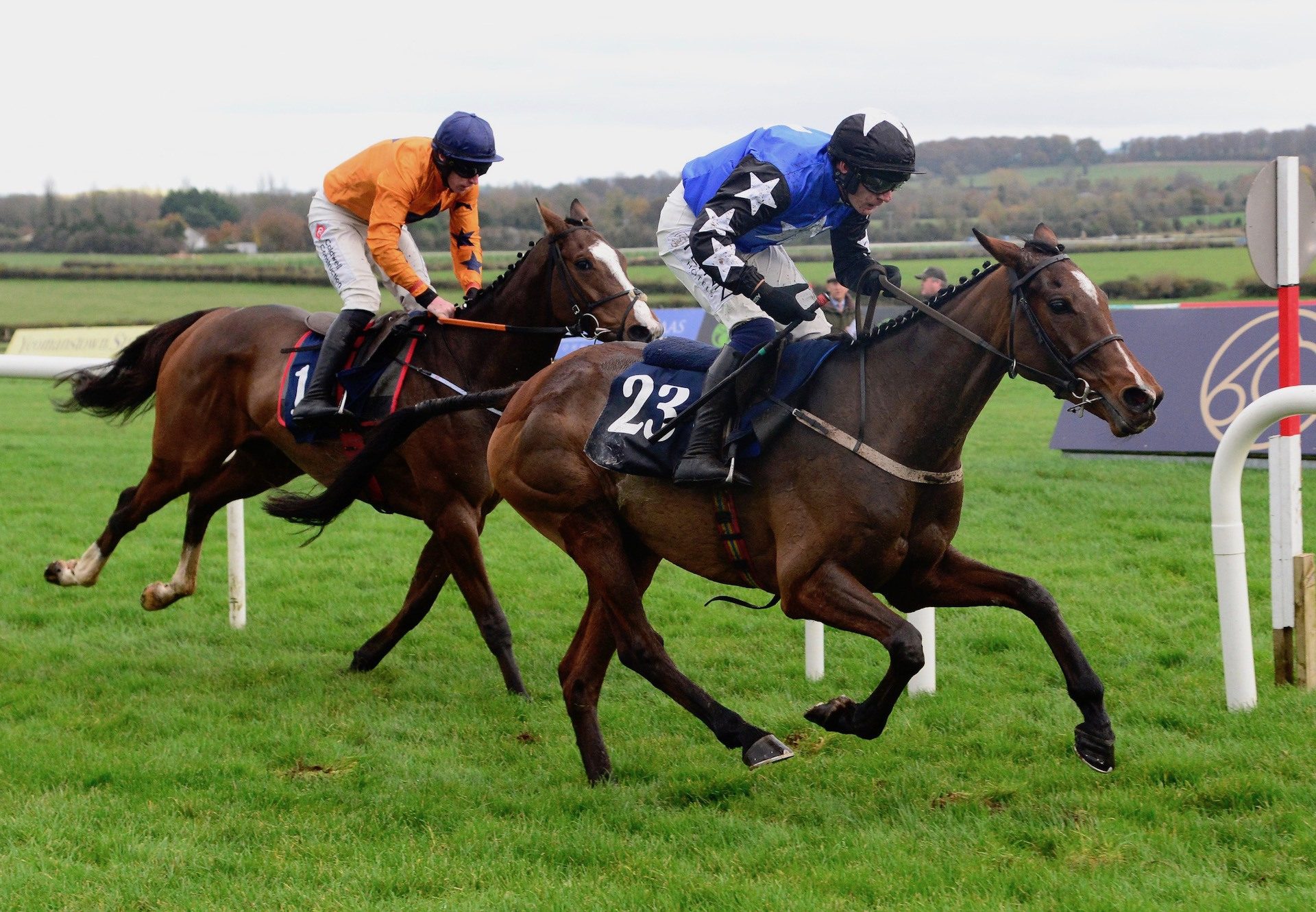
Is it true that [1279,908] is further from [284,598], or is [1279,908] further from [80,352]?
[80,352]

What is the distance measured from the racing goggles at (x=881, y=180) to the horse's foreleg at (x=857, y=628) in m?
1.16

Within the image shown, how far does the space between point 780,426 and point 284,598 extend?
3.88 m

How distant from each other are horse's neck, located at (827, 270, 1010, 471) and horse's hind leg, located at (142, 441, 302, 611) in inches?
134

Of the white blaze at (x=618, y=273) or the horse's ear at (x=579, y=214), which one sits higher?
the horse's ear at (x=579, y=214)

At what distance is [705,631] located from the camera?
6.17 m

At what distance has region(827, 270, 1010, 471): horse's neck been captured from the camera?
3.76 m

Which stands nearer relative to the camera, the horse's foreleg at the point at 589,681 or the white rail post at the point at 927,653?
the horse's foreleg at the point at 589,681

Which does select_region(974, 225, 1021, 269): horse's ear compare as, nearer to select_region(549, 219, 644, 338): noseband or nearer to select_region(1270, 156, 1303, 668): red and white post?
select_region(1270, 156, 1303, 668): red and white post

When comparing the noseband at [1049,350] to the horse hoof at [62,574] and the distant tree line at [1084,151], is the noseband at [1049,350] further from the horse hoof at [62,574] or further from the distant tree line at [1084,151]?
the distant tree line at [1084,151]

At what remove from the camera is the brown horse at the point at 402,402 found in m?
5.31

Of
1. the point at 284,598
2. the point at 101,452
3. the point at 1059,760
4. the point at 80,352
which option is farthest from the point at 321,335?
the point at 80,352

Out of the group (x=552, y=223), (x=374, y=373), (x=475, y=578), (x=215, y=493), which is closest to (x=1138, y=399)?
(x=552, y=223)

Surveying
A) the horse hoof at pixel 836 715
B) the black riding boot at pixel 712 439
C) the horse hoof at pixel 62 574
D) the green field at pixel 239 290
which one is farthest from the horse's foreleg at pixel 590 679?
the green field at pixel 239 290

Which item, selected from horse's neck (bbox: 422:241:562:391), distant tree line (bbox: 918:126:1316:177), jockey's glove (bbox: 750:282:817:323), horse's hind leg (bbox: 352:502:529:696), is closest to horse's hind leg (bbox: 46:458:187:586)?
horse's hind leg (bbox: 352:502:529:696)
